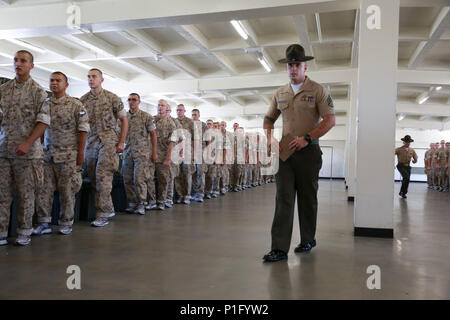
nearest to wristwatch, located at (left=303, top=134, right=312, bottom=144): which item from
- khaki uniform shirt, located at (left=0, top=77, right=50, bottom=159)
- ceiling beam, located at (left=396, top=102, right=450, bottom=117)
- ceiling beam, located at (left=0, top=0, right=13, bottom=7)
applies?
khaki uniform shirt, located at (left=0, top=77, right=50, bottom=159)

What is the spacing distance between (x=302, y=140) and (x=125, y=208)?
3872mm

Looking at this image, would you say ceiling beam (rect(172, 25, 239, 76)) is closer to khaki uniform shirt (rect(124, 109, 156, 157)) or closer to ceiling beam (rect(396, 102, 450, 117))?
khaki uniform shirt (rect(124, 109, 156, 157))

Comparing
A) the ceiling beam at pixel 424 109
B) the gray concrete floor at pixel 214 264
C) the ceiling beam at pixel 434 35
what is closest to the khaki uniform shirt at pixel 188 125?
the gray concrete floor at pixel 214 264

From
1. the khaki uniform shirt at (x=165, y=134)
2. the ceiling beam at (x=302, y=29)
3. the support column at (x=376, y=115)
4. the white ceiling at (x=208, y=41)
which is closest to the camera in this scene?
the support column at (x=376, y=115)

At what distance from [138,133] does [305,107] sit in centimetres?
322

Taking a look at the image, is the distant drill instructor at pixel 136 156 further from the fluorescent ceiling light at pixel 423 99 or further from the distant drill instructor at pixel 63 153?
the fluorescent ceiling light at pixel 423 99

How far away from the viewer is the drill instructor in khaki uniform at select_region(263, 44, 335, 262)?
9.96ft

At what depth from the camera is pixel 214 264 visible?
2850mm

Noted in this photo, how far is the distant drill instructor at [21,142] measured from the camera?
3367mm

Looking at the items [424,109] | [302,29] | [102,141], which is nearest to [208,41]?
[302,29]

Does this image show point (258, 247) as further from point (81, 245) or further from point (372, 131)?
point (372, 131)

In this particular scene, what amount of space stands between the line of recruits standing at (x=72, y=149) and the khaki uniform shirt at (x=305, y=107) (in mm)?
2164

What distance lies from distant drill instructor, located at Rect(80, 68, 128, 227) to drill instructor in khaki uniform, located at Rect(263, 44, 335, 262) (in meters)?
2.15

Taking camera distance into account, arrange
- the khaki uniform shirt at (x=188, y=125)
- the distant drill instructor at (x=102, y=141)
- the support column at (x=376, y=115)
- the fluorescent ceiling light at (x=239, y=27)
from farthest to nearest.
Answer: the khaki uniform shirt at (x=188, y=125) → the fluorescent ceiling light at (x=239, y=27) → the distant drill instructor at (x=102, y=141) → the support column at (x=376, y=115)
